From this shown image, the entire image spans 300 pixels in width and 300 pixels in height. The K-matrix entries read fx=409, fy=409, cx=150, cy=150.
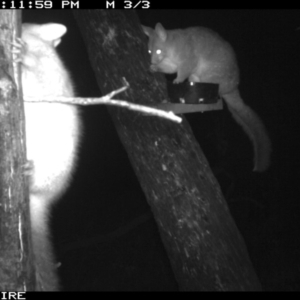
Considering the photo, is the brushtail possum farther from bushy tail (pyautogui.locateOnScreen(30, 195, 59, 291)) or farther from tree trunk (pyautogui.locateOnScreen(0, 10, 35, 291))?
tree trunk (pyautogui.locateOnScreen(0, 10, 35, 291))

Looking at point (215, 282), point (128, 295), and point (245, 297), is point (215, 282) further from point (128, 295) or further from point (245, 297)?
point (128, 295)

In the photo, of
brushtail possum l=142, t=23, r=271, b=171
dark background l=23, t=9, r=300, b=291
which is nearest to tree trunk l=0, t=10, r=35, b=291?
brushtail possum l=142, t=23, r=271, b=171

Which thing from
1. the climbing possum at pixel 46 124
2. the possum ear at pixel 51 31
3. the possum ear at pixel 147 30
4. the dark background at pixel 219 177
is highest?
the possum ear at pixel 51 31

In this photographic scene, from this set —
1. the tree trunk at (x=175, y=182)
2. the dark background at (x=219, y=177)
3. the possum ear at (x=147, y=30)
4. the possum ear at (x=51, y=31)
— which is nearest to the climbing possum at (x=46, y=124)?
the possum ear at (x=51, y=31)

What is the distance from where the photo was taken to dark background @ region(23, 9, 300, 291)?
4.99 metres

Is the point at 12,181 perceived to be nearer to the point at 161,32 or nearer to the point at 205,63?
the point at 161,32

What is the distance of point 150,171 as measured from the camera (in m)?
2.70

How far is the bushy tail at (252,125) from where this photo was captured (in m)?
3.63

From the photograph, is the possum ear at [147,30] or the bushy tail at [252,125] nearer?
the possum ear at [147,30]

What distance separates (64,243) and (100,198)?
2.88 feet

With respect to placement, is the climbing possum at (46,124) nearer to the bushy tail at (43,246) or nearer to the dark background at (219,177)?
the bushy tail at (43,246)

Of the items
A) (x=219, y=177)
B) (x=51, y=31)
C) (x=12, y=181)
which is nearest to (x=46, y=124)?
(x=51, y=31)

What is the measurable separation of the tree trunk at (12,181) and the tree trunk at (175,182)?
3.97ft

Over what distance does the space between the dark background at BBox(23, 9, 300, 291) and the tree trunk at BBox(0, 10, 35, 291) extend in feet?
11.3
